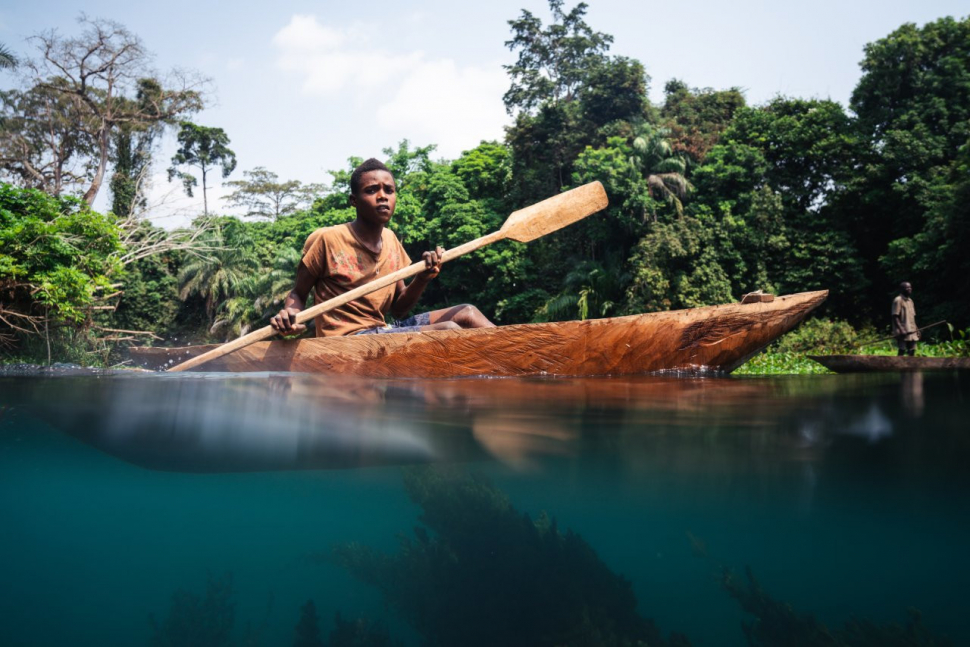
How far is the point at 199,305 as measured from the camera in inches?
1382

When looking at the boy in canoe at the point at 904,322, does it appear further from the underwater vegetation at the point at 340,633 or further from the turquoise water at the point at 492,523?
the underwater vegetation at the point at 340,633

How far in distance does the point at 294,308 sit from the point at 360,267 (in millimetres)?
655

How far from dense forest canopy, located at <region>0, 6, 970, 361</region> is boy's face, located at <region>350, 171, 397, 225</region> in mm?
6744

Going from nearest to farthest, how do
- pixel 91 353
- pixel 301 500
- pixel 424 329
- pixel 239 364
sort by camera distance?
pixel 301 500
pixel 424 329
pixel 239 364
pixel 91 353

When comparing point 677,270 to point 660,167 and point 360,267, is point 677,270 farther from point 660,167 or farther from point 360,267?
point 360,267

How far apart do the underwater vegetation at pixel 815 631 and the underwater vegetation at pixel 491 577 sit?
247 mm

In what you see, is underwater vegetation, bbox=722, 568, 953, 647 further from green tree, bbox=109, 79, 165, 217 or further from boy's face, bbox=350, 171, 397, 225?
green tree, bbox=109, 79, 165, 217

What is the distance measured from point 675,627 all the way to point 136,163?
93.3ft

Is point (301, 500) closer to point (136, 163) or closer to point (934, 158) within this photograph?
point (934, 158)

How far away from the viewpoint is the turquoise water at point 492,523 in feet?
7.50

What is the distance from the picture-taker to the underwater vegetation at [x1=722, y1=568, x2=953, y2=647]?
2.08 metres

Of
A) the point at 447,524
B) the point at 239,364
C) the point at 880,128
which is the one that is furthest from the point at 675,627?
the point at 880,128

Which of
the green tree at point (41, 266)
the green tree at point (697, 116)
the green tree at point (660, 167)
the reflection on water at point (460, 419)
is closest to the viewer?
the reflection on water at point (460, 419)

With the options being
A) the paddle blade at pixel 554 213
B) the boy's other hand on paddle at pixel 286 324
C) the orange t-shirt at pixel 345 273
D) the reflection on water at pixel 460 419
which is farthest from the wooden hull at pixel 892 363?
the boy's other hand on paddle at pixel 286 324
